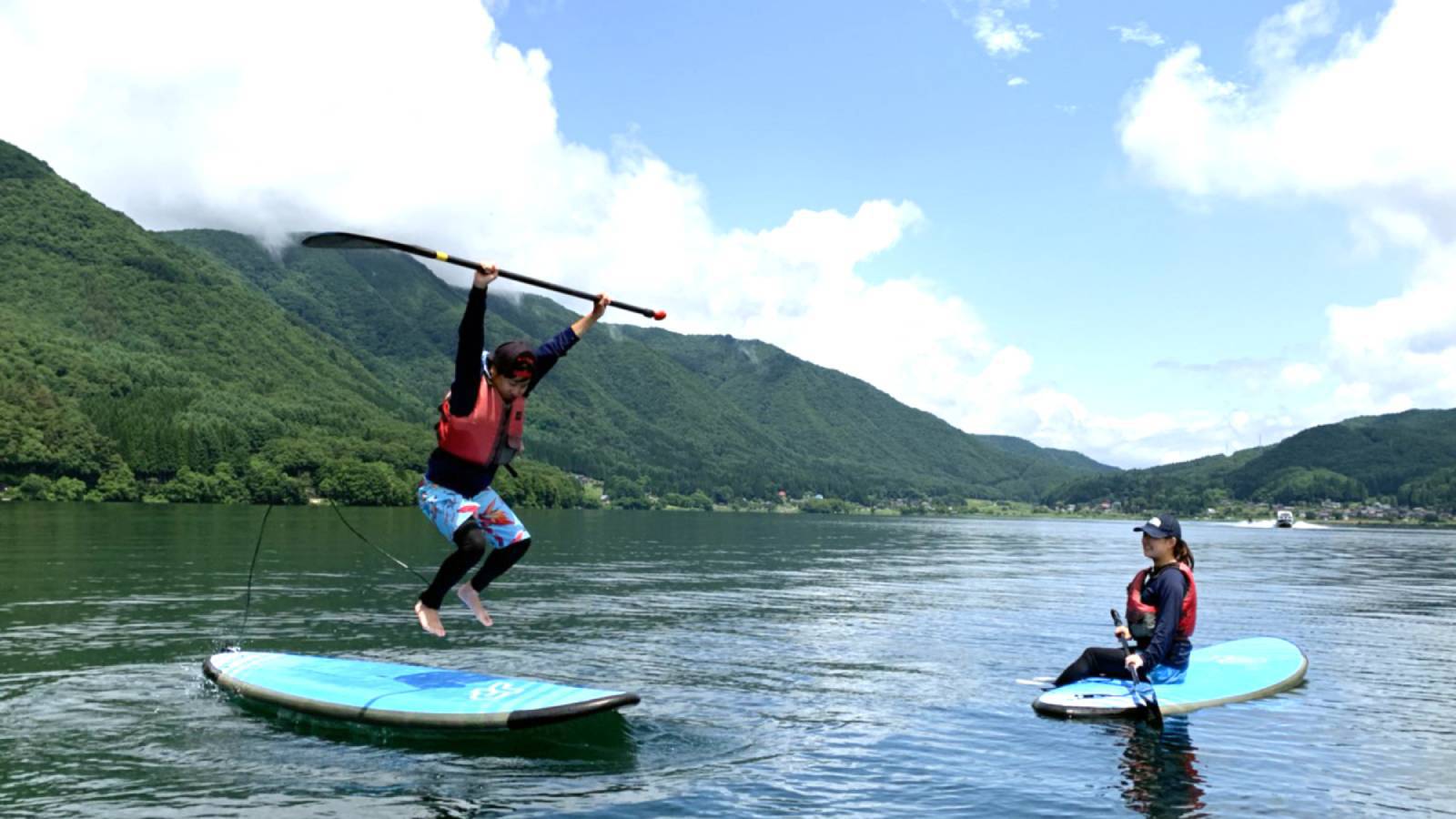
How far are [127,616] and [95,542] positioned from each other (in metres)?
32.1

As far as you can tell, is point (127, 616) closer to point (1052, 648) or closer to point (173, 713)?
point (173, 713)

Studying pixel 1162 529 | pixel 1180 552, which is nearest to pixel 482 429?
pixel 1162 529

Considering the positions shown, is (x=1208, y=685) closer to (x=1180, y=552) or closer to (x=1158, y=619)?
(x=1158, y=619)

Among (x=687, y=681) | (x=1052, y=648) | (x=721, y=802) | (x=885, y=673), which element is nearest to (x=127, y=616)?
(x=687, y=681)

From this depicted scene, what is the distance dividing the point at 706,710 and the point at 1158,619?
7.35 metres

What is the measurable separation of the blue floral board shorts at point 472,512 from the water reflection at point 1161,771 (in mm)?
8186

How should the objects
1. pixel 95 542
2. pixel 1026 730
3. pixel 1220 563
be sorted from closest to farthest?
pixel 1026 730
pixel 95 542
pixel 1220 563

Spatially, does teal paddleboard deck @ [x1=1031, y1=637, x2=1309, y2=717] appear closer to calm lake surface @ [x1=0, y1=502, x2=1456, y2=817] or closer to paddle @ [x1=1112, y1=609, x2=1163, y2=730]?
paddle @ [x1=1112, y1=609, x2=1163, y2=730]

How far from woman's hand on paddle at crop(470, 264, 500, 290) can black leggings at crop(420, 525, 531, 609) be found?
3094mm

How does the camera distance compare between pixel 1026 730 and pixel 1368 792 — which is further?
pixel 1026 730

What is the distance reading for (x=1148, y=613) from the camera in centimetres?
1628

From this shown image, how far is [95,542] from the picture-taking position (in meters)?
52.3

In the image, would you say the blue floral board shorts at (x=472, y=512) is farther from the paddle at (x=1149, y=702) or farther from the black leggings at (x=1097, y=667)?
the black leggings at (x=1097, y=667)

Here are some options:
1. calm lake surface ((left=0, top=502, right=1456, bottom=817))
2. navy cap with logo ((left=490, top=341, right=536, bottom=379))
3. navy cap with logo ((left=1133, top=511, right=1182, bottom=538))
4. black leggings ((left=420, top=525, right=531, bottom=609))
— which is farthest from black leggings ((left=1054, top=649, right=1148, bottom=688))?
navy cap with logo ((left=490, top=341, right=536, bottom=379))
